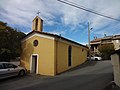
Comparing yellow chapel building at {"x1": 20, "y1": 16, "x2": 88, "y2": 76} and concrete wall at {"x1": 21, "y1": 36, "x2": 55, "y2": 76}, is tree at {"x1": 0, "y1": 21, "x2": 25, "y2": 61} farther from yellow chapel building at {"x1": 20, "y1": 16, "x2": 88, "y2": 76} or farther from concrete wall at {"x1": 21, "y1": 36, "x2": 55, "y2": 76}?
concrete wall at {"x1": 21, "y1": 36, "x2": 55, "y2": 76}

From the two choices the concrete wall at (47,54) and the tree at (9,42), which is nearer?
the concrete wall at (47,54)

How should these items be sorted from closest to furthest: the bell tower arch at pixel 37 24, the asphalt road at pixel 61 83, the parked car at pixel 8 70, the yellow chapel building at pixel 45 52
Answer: the asphalt road at pixel 61 83, the parked car at pixel 8 70, the yellow chapel building at pixel 45 52, the bell tower arch at pixel 37 24

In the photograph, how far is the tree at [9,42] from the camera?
675 inches

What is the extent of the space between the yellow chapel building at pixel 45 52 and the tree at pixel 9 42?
811 millimetres

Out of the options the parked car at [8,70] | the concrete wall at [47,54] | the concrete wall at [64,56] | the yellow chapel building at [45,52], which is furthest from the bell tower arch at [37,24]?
the parked car at [8,70]

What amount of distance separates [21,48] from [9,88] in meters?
9.77

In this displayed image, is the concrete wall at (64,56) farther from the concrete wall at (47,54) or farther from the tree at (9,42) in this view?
the tree at (9,42)

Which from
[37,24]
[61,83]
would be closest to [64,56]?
[37,24]

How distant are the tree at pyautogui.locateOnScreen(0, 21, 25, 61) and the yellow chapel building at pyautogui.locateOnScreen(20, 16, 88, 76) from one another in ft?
2.66

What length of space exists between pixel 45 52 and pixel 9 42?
441 cm

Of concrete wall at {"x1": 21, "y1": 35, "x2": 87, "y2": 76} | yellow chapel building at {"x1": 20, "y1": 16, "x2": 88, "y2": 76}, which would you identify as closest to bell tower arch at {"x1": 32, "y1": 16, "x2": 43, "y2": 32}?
yellow chapel building at {"x1": 20, "y1": 16, "x2": 88, "y2": 76}

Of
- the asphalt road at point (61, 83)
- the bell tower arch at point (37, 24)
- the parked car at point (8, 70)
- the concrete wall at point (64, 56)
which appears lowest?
the asphalt road at point (61, 83)

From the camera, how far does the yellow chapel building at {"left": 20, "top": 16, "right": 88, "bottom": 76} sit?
17.0 meters

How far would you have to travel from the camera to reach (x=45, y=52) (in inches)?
688
